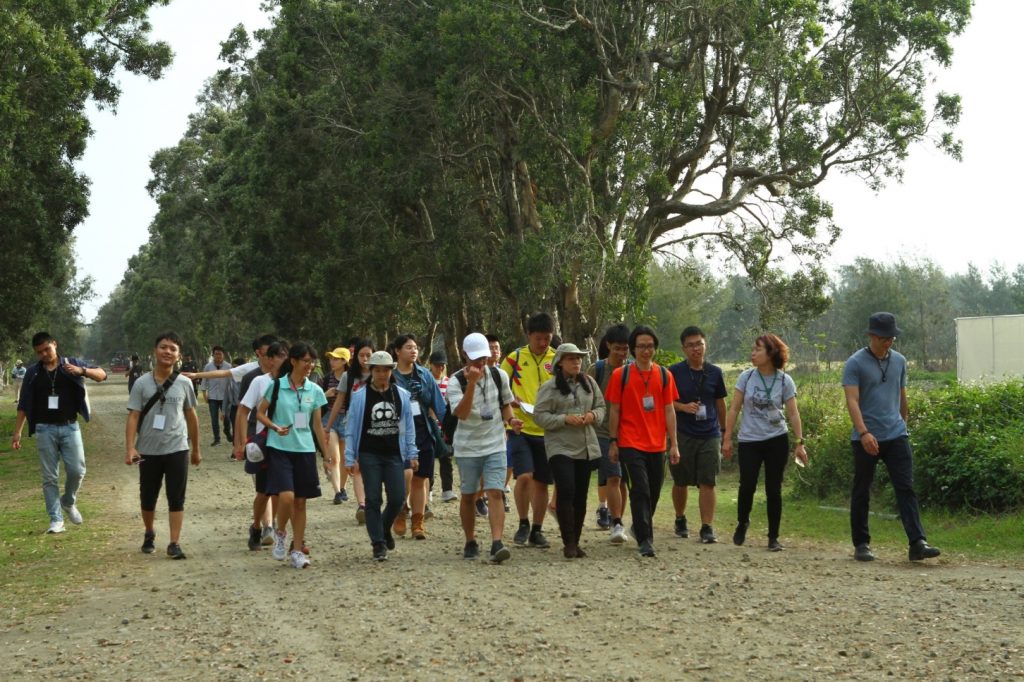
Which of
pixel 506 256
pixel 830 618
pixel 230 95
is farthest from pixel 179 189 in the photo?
pixel 830 618

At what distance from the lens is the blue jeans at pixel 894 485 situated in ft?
31.2

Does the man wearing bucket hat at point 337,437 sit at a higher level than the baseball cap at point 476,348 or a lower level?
lower

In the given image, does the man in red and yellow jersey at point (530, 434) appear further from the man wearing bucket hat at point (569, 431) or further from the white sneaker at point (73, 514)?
the white sneaker at point (73, 514)

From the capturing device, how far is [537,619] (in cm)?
740

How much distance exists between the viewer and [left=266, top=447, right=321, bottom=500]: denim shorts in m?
9.88

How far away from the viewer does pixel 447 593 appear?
8.35 metres

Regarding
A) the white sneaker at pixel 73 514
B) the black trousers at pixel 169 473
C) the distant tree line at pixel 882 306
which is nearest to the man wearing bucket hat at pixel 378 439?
the black trousers at pixel 169 473

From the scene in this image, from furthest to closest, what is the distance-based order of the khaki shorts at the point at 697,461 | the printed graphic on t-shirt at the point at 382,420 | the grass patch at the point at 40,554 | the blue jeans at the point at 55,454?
the blue jeans at the point at 55,454 < the khaki shorts at the point at 697,461 < the printed graphic on t-shirt at the point at 382,420 < the grass patch at the point at 40,554

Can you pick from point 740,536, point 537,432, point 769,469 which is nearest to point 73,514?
point 537,432

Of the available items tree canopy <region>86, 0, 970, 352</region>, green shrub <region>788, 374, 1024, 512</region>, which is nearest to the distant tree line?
tree canopy <region>86, 0, 970, 352</region>

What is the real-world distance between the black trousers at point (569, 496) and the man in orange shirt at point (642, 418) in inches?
14.8

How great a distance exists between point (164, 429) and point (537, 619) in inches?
176

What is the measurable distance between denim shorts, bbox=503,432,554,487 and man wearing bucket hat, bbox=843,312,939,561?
8.41 feet

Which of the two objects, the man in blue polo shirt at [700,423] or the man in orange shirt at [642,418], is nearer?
the man in orange shirt at [642,418]
